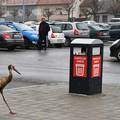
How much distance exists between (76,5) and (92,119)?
86070 millimetres

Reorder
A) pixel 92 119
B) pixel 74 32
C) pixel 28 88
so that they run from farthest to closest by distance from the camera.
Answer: pixel 74 32 → pixel 28 88 → pixel 92 119

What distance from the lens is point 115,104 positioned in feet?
32.7

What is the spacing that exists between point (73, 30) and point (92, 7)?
4874cm

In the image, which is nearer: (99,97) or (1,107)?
(1,107)

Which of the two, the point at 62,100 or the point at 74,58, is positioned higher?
the point at 74,58

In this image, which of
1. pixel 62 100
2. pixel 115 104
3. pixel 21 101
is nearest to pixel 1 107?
pixel 21 101

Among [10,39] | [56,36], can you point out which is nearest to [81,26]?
[56,36]

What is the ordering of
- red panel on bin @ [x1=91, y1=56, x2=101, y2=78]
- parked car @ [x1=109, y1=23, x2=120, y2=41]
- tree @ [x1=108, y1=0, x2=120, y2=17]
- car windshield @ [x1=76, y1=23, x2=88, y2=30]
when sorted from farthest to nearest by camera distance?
tree @ [x1=108, y1=0, x2=120, y2=17] < parked car @ [x1=109, y1=23, x2=120, y2=41] < car windshield @ [x1=76, y1=23, x2=88, y2=30] < red panel on bin @ [x1=91, y1=56, x2=101, y2=78]

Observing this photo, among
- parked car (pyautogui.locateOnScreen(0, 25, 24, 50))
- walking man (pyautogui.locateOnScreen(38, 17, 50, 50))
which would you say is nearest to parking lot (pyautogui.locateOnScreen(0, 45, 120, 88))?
parked car (pyautogui.locateOnScreen(0, 25, 24, 50))

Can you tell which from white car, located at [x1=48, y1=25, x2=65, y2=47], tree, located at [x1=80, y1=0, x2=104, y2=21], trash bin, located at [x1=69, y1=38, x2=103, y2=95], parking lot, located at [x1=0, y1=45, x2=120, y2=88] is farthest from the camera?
tree, located at [x1=80, y1=0, x2=104, y2=21]

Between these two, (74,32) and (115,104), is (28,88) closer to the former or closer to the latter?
(115,104)

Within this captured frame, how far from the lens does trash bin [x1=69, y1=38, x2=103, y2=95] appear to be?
11.0 meters

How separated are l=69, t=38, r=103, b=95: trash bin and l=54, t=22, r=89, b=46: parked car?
22084mm

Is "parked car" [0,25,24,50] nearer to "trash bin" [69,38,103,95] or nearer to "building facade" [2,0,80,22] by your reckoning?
"trash bin" [69,38,103,95]
